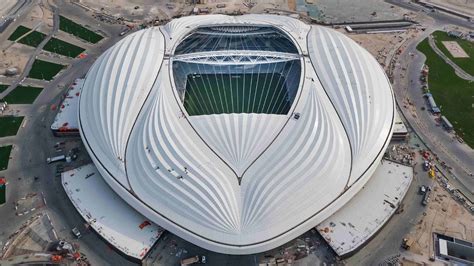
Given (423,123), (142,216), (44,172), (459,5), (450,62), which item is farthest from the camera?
(459,5)

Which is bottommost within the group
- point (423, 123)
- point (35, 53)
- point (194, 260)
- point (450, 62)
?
point (194, 260)

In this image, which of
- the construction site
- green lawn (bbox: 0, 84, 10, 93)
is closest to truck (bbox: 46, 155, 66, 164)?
the construction site

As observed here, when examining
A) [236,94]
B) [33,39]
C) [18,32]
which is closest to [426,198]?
[236,94]

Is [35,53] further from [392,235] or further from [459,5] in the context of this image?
[459,5]

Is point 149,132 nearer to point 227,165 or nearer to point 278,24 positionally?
point 227,165

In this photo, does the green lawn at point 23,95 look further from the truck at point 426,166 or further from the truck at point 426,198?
the truck at point 426,166

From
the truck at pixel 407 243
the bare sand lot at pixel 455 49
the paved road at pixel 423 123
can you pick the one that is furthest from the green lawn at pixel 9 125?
the bare sand lot at pixel 455 49

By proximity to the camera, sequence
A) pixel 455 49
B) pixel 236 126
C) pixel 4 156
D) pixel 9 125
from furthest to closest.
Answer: pixel 455 49 < pixel 9 125 < pixel 4 156 < pixel 236 126
